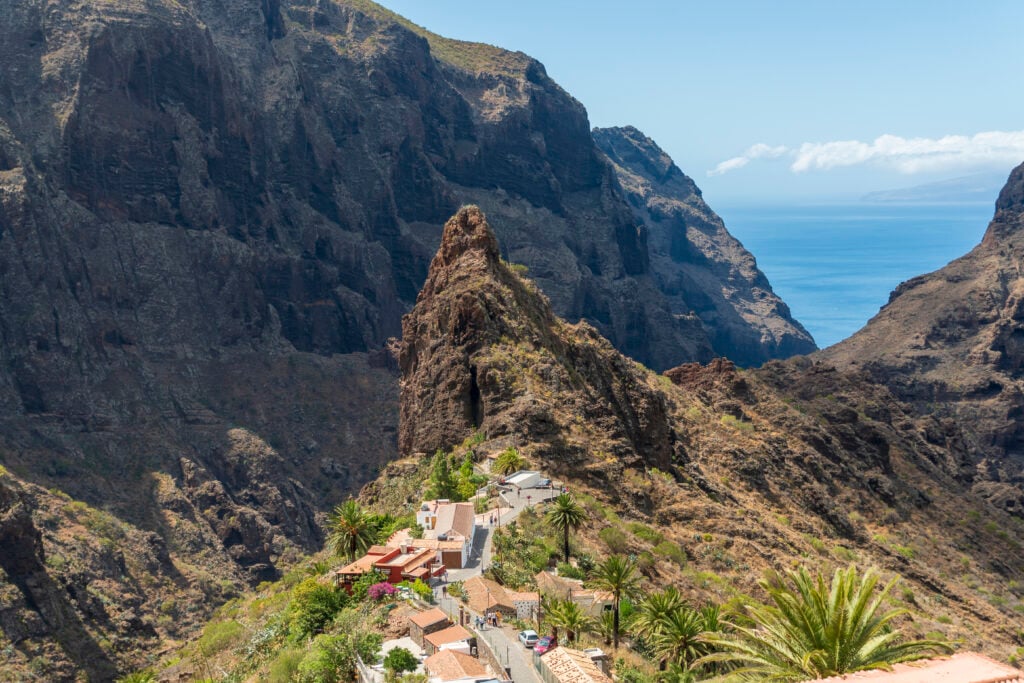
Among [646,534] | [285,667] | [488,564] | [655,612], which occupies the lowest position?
[285,667]

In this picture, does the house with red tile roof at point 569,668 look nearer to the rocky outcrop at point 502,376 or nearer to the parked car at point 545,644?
the parked car at point 545,644

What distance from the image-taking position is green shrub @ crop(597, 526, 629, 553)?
80250 millimetres

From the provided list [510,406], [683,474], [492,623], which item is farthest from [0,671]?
[492,623]

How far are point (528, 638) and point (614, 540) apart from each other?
21286 mm

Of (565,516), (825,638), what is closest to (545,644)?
(565,516)

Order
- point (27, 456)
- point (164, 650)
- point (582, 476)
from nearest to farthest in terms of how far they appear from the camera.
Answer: point (582, 476) < point (164, 650) < point (27, 456)

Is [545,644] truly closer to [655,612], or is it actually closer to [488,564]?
[655,612]

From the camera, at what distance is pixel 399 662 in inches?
2169

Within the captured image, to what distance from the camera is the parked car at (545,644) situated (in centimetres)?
5872

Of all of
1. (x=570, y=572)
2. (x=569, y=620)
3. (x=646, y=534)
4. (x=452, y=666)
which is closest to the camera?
(x=452, y=666)

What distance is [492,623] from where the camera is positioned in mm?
62969

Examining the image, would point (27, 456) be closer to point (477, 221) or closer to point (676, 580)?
point (477, 221)

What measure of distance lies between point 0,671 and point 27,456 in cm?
6726

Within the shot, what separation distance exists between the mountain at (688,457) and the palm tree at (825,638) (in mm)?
33814
